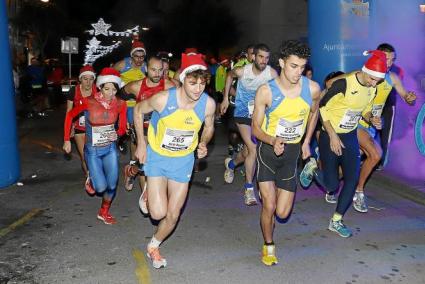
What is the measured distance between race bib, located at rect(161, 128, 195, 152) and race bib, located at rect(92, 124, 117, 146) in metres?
1.43

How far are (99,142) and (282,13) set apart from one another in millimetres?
32222

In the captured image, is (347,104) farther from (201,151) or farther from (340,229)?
(201,151)

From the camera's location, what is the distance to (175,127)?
4.43 metres

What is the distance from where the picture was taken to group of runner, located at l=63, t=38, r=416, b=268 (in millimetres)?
4449

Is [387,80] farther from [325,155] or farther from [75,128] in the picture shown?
[75,128]

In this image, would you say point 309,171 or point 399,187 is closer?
point 309,171

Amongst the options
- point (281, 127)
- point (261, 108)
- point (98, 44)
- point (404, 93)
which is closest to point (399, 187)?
point (404, 93)

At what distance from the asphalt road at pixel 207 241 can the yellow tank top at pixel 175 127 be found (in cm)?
109

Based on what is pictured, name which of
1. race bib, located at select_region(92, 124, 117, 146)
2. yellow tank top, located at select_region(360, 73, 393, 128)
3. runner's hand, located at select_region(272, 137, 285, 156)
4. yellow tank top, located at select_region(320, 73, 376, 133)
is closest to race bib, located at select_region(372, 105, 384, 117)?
yellow tank top, located at select_region(360, 73, 393, 128)

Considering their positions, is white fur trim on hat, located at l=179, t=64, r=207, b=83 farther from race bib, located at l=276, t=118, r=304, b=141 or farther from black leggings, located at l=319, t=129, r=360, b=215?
black leggings, located at l=319, t=129, r=360, b=215

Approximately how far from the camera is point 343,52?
857 cm

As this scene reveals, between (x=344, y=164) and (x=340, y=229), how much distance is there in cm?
71

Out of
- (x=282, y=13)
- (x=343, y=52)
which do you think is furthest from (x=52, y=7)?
(x=343, y=52)

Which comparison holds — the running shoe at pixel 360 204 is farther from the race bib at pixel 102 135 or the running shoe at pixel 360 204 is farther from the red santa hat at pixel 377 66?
the race bib at pixel 102 135
